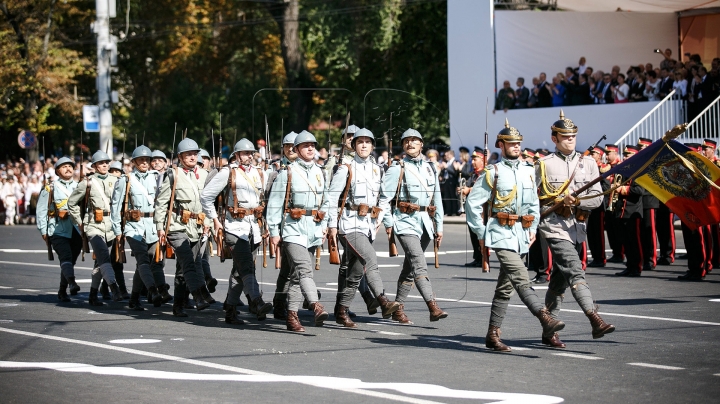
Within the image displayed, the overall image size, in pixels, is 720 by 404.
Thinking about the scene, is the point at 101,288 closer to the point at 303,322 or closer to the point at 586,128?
the point at 303,322

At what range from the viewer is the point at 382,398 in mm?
7859

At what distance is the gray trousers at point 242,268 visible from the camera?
1205 centimetres

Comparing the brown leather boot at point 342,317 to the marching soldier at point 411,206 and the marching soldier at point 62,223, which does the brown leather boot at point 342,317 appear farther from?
the marching soldier at point 62,223

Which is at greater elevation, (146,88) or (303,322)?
(146,88)

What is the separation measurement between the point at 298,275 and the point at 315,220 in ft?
2.31

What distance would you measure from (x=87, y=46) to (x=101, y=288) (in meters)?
42.6

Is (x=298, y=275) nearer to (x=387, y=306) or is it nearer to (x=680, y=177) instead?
(x=387, y=306)

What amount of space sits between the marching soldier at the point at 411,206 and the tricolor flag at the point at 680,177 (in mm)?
1980

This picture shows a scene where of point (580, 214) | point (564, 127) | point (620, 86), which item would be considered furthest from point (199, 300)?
point (620, 86)

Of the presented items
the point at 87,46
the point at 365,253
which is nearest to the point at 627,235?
the point at 365,253

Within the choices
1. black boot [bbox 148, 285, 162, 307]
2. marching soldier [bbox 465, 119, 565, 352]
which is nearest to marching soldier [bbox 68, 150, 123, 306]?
black boot [bbox 148, 285, 162, 307]

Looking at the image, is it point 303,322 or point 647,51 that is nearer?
point 303,322

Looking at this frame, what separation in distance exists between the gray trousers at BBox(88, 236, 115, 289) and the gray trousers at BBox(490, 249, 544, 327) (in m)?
5.90

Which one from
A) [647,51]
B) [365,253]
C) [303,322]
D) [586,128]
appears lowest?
[303,322]
